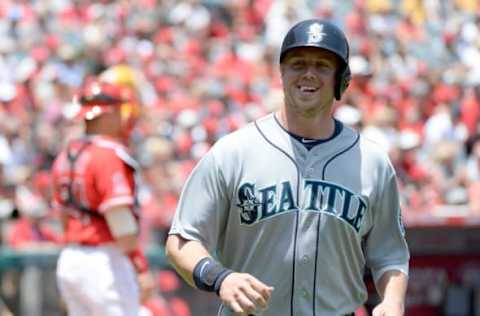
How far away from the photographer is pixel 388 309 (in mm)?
4504

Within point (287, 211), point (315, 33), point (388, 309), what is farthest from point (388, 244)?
point (315, 33)

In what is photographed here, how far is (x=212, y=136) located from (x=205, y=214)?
10.4 metres

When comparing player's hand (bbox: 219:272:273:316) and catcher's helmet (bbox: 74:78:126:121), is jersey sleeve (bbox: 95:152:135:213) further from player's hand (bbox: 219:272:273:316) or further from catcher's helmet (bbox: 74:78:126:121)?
player's hand (bbox: 219:272:273:316)

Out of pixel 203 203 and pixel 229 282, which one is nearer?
pixel 229 282

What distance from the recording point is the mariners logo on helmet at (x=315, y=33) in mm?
4484

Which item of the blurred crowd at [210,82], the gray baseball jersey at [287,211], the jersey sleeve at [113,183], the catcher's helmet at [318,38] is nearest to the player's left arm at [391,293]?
the gray baseball jersey at [287,211]

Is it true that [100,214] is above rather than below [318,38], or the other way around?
below

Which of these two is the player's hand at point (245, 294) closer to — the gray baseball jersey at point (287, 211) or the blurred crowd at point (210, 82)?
the gray baseball jersey at point (287, 211)

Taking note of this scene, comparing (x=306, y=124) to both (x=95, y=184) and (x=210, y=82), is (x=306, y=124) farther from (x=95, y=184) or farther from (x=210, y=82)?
(x=210, y=82)

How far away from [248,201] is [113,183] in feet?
10.1

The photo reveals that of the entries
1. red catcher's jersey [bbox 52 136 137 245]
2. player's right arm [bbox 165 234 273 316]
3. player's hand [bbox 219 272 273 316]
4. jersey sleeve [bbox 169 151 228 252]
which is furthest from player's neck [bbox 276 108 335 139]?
red catcher's jersey [bbox 52 136 137 245]

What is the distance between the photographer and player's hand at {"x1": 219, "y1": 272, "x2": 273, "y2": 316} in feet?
13.3

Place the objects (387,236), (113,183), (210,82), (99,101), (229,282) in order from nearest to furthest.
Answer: (229,282) → (387,236) → (113,183) → (99,101) → (210,82)

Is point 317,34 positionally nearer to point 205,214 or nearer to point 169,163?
point 205,214
